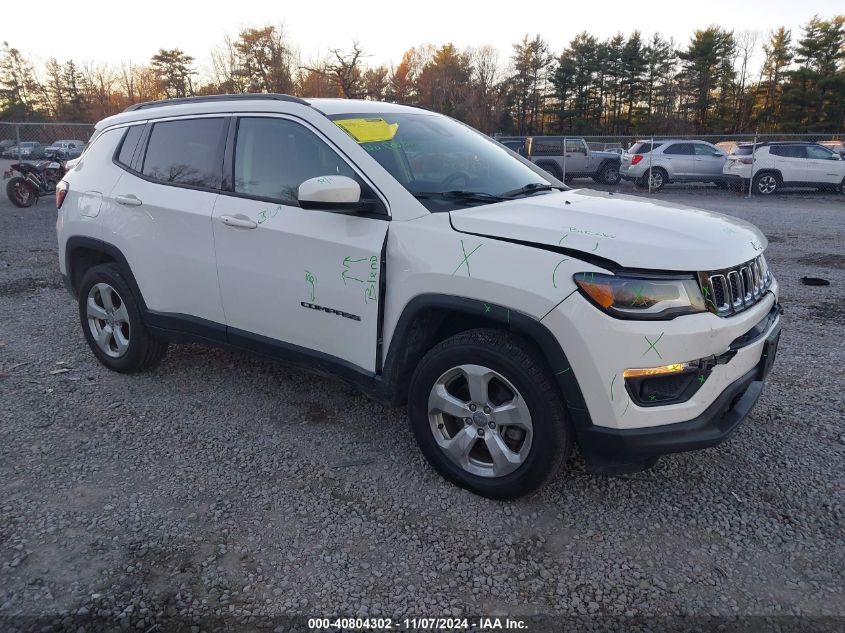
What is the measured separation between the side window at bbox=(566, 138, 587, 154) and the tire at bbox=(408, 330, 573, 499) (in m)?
19.7

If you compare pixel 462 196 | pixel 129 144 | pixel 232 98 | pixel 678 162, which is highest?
pixel 232 98

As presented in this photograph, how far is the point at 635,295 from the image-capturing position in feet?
8.20

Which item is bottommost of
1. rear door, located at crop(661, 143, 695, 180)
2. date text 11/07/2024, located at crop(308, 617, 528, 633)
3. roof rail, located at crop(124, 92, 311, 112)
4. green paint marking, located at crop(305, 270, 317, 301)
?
date text 11/07/2024, located at crop(308, 617, 528, 633)

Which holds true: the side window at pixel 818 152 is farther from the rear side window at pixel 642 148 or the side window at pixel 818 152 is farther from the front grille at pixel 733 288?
the front grille at pixel 733 288

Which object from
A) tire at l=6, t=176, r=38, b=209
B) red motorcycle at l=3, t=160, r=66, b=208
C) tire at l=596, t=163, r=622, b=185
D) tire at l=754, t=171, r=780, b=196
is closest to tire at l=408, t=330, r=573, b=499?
red motorcycle at l=3, t=160, r=66, b=208

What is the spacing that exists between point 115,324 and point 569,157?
19.1 metres

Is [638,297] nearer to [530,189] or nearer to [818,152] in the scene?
[530,189]

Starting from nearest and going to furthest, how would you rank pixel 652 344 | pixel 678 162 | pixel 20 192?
1. pixel 652 344
2. pixel 20 192
3. pixel 678 162

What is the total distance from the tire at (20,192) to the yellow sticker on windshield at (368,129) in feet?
51.3

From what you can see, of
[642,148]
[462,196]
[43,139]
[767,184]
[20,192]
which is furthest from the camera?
[43,139]

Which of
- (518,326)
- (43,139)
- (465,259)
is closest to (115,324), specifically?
(465,259)

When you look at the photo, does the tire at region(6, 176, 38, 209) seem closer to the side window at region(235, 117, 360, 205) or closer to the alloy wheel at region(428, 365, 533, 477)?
the side window at region(235, 117, 360, 205)

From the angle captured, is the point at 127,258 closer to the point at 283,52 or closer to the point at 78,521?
the point at 78,521

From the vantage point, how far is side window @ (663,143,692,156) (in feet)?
65.9
